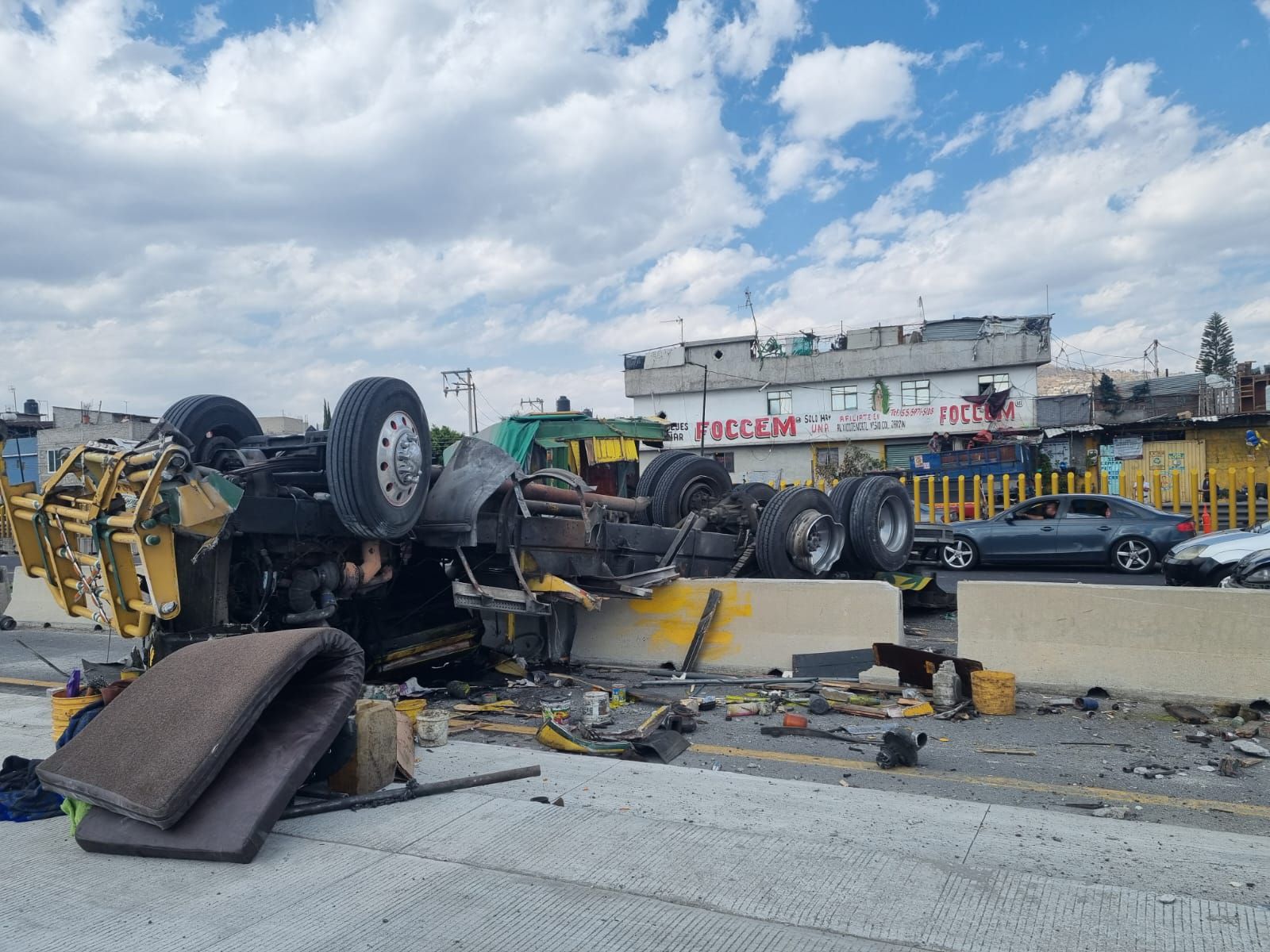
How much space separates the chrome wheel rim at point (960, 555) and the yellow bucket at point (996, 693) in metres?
10.6

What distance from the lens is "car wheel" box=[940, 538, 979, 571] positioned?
16.6m

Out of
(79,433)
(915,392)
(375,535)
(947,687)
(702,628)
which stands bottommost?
(947,687)

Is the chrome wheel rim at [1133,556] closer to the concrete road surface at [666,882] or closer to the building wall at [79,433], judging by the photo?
the concrete road surface at [666,882]

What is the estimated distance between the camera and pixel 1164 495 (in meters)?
20.0

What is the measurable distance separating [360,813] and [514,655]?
14.9 ft

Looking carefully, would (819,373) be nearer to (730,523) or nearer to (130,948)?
(730,523)

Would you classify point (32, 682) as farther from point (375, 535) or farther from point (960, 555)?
point (960, 555)

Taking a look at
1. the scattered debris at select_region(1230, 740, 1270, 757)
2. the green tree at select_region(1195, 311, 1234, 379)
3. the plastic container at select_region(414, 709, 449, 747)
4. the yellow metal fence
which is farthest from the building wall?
the green tree at select_region(1195, 311, 1234, 379)

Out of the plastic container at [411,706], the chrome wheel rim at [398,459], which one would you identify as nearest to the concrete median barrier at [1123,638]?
the plastic container at [411,706]

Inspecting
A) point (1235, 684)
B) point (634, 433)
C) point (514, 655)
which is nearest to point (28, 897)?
point (514, 655)

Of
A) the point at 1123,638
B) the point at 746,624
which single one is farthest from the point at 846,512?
the point at 1123,638

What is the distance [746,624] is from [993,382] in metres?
41.9

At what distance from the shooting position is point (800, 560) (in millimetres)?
9484

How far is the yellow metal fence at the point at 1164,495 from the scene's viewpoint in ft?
60.2
